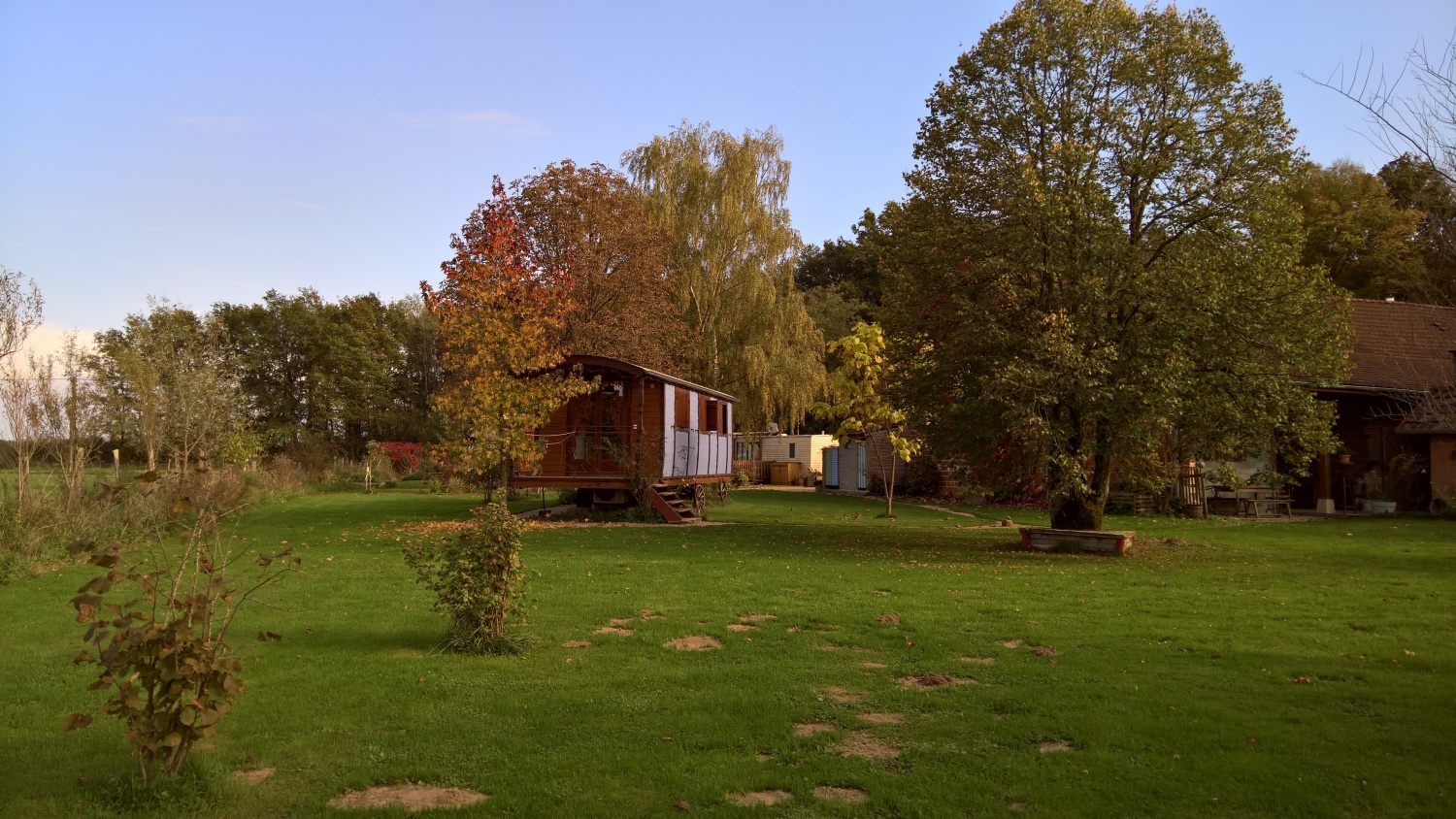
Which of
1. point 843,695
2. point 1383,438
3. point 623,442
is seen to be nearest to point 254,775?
point 843,695

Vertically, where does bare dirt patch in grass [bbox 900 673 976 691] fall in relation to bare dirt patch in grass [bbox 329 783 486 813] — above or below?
above

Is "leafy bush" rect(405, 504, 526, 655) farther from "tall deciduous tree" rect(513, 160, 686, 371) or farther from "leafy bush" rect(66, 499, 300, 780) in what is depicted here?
"tall deciduous tree" rect(513, 160, 686, 371)

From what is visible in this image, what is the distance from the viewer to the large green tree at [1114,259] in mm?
12742

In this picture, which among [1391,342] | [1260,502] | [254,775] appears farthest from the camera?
[1391,342]

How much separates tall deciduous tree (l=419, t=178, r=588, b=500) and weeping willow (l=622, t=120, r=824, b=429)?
11.5 meters

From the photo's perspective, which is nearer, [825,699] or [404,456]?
[825,699]

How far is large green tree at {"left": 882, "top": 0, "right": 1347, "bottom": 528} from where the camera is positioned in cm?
1274

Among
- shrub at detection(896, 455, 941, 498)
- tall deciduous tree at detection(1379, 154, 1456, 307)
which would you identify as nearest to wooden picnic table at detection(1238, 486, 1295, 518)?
shrub at detection(896, 455, 941, 498)

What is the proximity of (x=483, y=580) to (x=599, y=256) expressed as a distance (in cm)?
1987

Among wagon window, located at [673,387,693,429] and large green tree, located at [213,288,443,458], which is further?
large green tree, located at [213,288,443,458]

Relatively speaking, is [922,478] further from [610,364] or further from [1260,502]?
A: [610,364]

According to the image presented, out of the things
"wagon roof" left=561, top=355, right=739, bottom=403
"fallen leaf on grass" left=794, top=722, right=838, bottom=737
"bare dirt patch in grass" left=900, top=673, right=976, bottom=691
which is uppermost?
"wagon roof" left=561, top=355, right=739, bottom=403

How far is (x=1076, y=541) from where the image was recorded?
1391 centimetres

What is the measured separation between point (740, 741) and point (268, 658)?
3.77 metres
